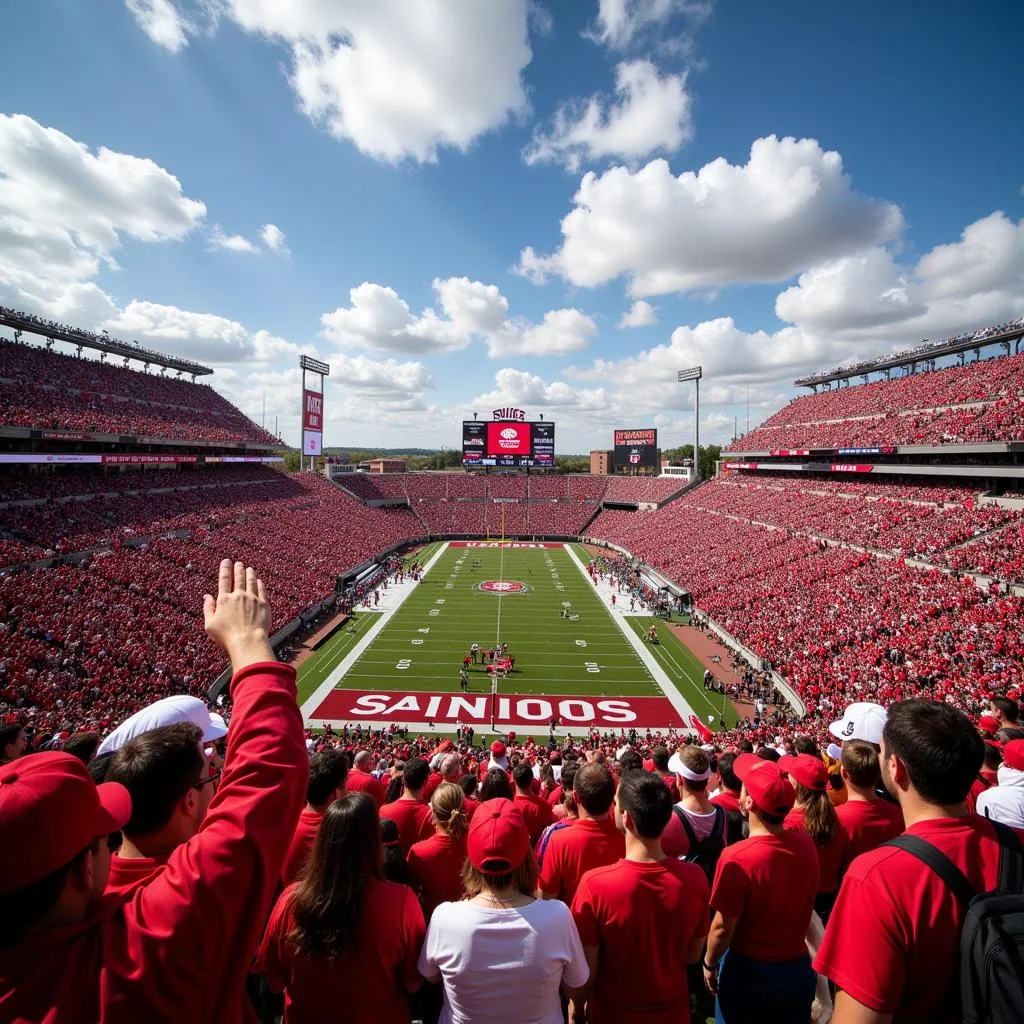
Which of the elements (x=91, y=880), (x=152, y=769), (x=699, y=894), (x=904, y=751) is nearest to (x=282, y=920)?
(x=152, y=769)

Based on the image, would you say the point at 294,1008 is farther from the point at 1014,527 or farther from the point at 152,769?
the point at 1014,527

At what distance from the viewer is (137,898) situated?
1.44 metres

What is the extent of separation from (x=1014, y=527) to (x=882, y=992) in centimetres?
2814

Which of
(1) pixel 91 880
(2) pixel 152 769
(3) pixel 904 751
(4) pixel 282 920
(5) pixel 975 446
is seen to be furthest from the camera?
(5) pixel 975 446

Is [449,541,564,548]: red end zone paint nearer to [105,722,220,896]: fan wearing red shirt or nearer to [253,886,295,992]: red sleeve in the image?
[253,886,295,992]: red sleeve

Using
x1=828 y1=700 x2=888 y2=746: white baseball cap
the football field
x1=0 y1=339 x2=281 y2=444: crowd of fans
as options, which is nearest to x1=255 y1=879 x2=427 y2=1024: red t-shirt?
x1=828 y1=700 x2=888 y2=746: white baseball cap

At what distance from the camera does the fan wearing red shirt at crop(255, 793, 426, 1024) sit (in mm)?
2393

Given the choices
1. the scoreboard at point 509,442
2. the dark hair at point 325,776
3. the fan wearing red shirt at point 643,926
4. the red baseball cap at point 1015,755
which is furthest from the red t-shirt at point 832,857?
the scoreboard at point 509,442

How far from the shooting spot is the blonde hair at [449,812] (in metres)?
4.03

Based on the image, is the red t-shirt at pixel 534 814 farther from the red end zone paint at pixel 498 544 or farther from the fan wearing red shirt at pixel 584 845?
the red end zone paint at pixel 498 544

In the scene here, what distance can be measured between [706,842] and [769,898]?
1138 mm

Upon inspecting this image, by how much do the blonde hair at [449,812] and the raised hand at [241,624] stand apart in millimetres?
2708

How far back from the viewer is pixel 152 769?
194 centimetres

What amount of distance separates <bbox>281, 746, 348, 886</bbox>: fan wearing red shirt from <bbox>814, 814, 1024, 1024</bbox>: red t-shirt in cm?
313
